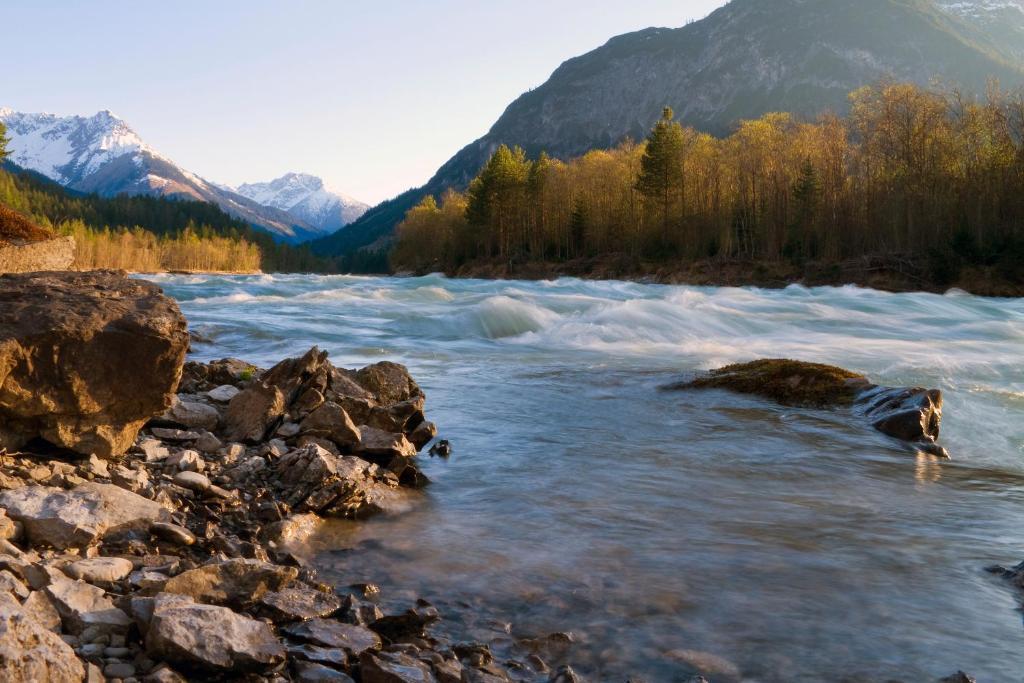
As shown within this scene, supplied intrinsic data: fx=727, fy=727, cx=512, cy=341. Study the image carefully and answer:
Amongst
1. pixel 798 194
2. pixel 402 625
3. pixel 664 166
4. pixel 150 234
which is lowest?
pixel 402 625

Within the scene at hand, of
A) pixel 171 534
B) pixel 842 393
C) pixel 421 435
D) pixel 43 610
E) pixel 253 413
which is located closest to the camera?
pixel 43 610

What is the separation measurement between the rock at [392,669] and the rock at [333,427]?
3.88 meters

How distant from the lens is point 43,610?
3.14m

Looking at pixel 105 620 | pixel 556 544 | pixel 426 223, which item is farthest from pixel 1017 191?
pixel 426 223

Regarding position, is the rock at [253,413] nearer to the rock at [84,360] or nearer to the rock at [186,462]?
the rock at [186,462]

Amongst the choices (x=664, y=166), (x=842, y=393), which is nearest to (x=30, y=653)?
(x=842, y=393)

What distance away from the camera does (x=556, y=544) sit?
17.9 feet

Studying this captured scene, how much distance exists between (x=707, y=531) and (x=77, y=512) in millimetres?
4406

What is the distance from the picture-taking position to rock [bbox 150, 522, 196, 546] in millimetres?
4586

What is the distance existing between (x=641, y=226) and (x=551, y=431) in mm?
62331

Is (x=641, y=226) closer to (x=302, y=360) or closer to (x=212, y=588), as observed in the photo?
(x=302, y=360)

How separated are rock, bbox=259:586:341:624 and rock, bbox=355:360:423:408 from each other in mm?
4813

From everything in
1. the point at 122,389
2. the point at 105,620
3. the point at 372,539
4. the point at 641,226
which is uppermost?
the point at 641,226

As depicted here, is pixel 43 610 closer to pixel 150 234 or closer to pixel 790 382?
pixel 790 382
